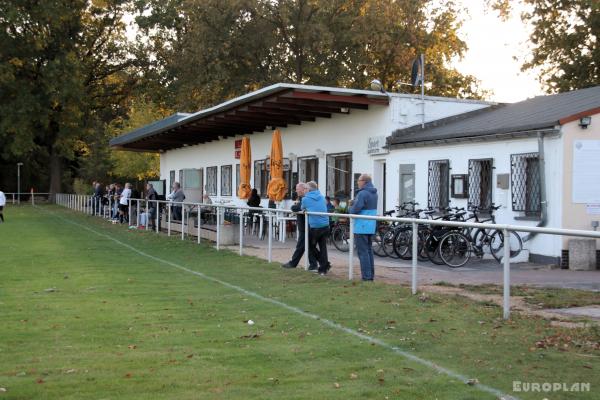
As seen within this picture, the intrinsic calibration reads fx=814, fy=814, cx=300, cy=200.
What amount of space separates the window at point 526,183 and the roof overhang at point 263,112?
17.5ft

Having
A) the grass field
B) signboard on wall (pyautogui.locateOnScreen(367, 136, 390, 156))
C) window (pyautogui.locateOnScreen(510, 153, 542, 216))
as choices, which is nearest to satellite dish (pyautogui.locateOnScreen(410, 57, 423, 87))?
signboard on wall (pyautogui.locateOnScreen(367, 136, 390, 156))

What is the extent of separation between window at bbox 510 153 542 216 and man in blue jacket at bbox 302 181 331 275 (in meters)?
5.24

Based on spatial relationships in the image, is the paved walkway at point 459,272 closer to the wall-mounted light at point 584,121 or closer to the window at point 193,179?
the wall-mounted light at point 584,121

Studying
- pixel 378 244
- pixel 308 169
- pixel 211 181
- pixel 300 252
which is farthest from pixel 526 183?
pixel 211 181

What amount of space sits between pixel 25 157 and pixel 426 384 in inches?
2794

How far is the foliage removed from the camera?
41.2m

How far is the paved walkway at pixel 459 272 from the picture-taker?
29.8 feet

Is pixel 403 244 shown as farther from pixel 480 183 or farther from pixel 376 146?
pixel 376 146

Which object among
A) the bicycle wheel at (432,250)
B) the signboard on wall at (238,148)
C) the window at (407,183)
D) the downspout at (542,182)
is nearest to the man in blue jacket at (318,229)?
the bicycle wheel at (432,250)

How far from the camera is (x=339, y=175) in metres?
25.0

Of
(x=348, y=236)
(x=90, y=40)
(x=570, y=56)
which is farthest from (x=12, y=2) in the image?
(x=348, y=236)

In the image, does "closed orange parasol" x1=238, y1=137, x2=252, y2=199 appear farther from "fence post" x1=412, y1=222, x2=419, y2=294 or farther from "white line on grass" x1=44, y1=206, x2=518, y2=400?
"fence post" x1=412, y1=222, x2=419, y2=294

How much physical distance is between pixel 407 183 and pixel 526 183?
4.56 meters

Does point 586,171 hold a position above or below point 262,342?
above
